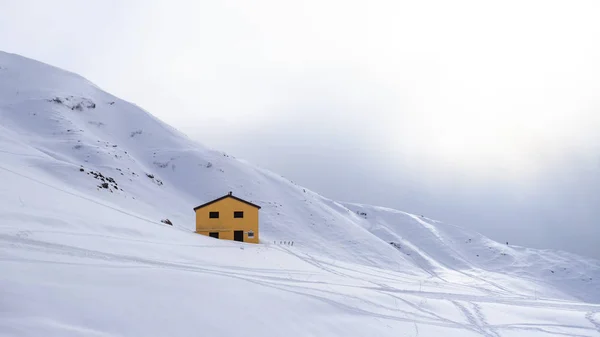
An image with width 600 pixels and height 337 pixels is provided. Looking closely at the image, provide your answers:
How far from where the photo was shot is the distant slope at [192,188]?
57.6 m

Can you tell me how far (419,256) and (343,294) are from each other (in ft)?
239

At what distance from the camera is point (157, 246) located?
22812 mm

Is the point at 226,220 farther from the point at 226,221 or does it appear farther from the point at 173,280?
the point at 173,280

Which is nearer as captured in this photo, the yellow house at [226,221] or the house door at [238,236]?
the yellow house at [226,221]

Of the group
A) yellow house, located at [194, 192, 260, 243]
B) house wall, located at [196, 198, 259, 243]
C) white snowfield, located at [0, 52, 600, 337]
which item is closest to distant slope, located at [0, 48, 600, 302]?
white snowfield, located at [0, 52, 600, 337]

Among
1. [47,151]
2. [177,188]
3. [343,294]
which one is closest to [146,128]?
[177,188]

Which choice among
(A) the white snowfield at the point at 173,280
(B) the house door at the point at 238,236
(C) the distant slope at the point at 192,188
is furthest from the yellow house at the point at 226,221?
(A) the white snowfield at the point at 173,280

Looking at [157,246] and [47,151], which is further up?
[47,151]

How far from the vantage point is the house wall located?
45.5m

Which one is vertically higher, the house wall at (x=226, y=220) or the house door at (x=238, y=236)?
the house wall at (x=226, y=220)

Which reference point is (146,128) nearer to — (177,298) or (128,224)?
(128,224)

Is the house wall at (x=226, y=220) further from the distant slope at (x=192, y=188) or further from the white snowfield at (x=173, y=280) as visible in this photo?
the white snowfield at (x=173, y=280)

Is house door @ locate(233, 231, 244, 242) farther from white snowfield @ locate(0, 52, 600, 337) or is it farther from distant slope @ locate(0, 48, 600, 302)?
white snowfield @ locate(0, 52, 600, 337)

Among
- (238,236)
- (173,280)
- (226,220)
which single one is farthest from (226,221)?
(173,280)
